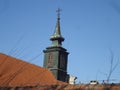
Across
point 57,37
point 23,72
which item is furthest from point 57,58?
point 23,72

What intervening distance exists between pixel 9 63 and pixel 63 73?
39.8 ft

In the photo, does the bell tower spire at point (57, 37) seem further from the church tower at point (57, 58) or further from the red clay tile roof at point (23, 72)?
the red clay tile roof at point (23, 72)

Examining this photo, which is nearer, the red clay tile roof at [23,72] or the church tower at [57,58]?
the red clay tile roof at [23,72]

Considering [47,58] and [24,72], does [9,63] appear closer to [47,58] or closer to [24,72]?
[24,72]

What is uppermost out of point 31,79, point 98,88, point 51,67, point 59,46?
point 59,46

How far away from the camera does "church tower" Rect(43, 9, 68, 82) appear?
4641 centimetres

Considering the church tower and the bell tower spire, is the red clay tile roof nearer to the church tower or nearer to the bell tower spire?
the church tower

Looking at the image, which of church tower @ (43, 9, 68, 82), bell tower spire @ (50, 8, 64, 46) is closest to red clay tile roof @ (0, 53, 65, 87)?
church tower @ (43, 9, 68, 82)

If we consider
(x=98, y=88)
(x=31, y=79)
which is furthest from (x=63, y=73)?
(x=98, y=88)

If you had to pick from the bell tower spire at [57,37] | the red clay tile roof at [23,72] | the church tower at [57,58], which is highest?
the bell tower spire at [57,37]

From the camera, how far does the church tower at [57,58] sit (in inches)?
1827

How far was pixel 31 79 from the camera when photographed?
130 ft

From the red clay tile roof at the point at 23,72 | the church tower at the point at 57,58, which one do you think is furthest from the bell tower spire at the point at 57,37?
the red clay tile roof at the point at 23,72

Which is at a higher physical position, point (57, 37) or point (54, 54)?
point (57, 37)
